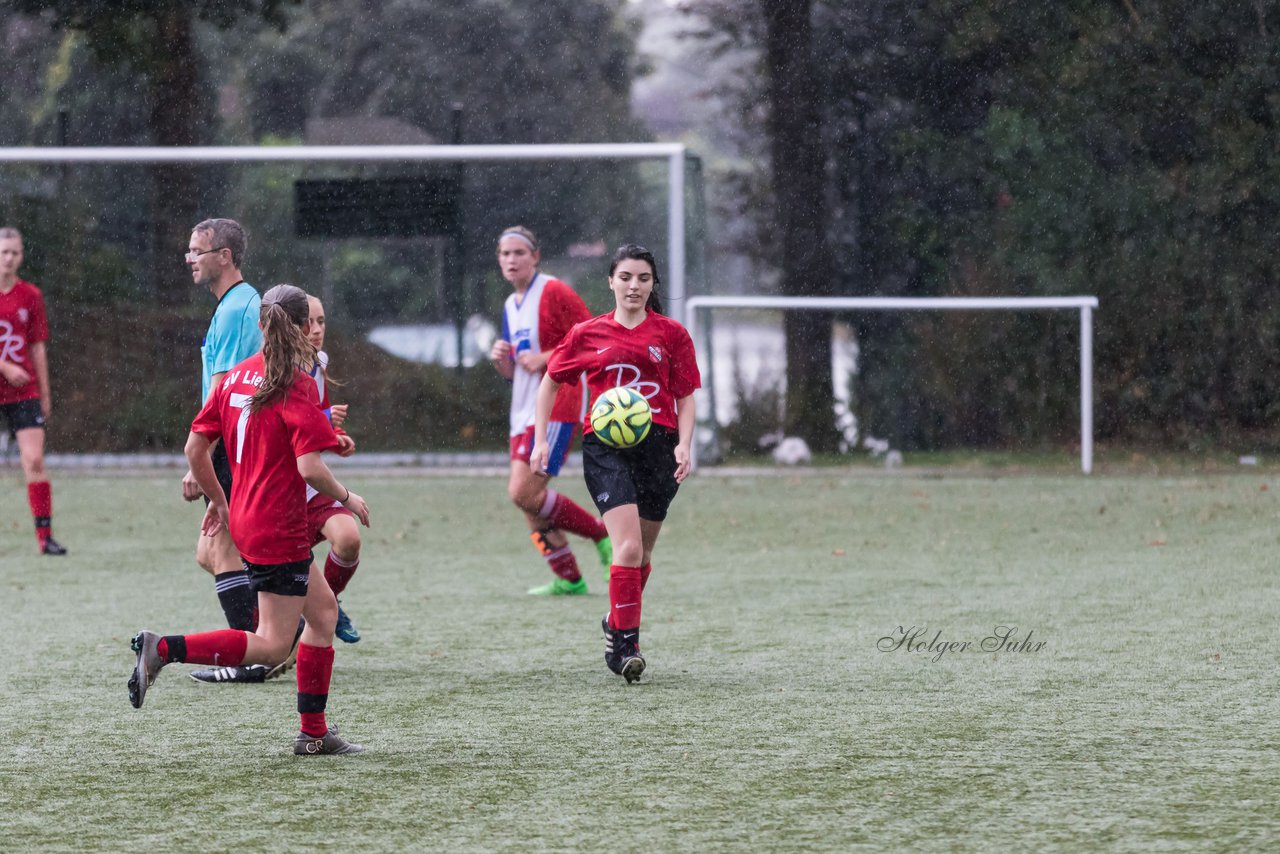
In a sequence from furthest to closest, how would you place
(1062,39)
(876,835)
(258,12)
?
(258,12) → (1062,39) → (876,835)

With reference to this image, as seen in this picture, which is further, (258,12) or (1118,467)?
(258,12)

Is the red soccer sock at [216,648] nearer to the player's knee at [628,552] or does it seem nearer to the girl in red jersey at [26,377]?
the player's knee at [628,552]

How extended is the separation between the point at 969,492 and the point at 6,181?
30.9ft

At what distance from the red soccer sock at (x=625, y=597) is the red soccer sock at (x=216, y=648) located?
1544 mm

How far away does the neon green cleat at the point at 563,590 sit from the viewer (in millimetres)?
8812

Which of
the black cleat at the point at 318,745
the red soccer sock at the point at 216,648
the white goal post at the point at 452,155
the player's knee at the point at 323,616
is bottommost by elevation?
the black cleat at the point at 318,745

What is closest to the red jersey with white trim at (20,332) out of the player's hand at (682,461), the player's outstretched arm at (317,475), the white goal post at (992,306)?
the player's hand at (682,461)

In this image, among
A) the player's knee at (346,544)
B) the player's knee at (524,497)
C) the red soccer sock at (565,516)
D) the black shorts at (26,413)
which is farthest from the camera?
the black shorts at (26,413)

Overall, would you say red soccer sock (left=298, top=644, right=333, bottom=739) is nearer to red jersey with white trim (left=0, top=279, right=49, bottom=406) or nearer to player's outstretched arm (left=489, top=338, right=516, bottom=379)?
player's outstretched arm (left=489, top=338, right=516, bottom=379)

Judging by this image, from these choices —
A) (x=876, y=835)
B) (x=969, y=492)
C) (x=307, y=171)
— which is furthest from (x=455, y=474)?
(x=876, y=835)

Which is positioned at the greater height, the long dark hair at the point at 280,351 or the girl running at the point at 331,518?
the long dark hair at the point at 280,351

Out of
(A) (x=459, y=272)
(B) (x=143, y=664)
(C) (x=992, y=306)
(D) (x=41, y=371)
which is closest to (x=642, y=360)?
(B) (x=143, y=664)

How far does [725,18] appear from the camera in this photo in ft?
64.6

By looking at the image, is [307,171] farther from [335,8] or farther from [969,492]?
[335,8]
